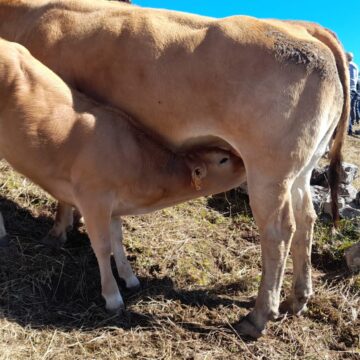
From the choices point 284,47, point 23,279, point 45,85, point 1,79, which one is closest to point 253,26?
point 284,47

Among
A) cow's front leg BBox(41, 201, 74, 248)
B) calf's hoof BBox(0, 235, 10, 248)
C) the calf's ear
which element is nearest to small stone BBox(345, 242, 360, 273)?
the calf's ear

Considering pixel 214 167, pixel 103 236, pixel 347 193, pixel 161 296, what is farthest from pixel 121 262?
pixel 347 193

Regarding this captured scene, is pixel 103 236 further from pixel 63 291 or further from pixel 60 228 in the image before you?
pixel 60 228

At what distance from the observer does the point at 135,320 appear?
4.19 metres

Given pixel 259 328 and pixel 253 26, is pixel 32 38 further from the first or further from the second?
pixel 259 328

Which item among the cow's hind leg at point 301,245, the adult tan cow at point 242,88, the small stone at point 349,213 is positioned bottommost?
the small stone at point 349,213

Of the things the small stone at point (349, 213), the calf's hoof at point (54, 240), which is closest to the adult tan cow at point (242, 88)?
the calf's hoof at point (54, 240)

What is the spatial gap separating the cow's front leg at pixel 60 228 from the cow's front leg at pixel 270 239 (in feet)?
6.31

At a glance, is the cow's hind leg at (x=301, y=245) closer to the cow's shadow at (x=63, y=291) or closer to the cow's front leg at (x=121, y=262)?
the cow's shadow at (x=63, y=291)

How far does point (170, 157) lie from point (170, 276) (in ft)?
3.90

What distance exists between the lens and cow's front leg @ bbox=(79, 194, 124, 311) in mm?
4098

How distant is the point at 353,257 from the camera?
5324 millimetres

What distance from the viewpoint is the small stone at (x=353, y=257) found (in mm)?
5270

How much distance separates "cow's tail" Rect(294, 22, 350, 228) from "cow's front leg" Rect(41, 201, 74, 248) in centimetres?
251
